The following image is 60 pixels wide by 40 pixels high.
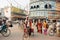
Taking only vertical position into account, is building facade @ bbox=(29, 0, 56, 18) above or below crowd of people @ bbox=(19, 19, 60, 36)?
above

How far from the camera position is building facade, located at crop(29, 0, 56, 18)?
1822 millimetres

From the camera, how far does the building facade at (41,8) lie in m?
1.82

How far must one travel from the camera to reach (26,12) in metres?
1.84

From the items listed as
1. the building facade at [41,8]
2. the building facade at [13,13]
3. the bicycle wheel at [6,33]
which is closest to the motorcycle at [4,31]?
the bicycle wheel at [6,33]

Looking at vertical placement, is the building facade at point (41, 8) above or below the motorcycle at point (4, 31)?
above

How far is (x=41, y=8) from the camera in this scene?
1.83 metres

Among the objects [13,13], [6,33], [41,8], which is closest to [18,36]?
[6,33]

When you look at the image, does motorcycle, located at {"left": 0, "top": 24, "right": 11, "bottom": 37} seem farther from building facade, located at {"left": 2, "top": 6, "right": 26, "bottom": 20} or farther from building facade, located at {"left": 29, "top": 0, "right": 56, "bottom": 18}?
building facade, located at {"left": 29, "top": 0, "right": 56, "bottom": 18}

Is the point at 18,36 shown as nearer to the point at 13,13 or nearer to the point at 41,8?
the point at 13,13

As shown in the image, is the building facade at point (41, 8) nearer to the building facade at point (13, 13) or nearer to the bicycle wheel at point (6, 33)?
the building facade at point (13, 13)

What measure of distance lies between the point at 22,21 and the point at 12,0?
263mm

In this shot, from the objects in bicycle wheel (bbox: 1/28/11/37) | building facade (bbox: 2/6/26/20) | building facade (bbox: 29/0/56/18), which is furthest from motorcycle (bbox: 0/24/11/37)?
building facade (bbox: 29/0/56/18)

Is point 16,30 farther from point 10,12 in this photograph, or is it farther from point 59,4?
point 59,4

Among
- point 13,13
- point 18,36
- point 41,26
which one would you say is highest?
point 13,13
